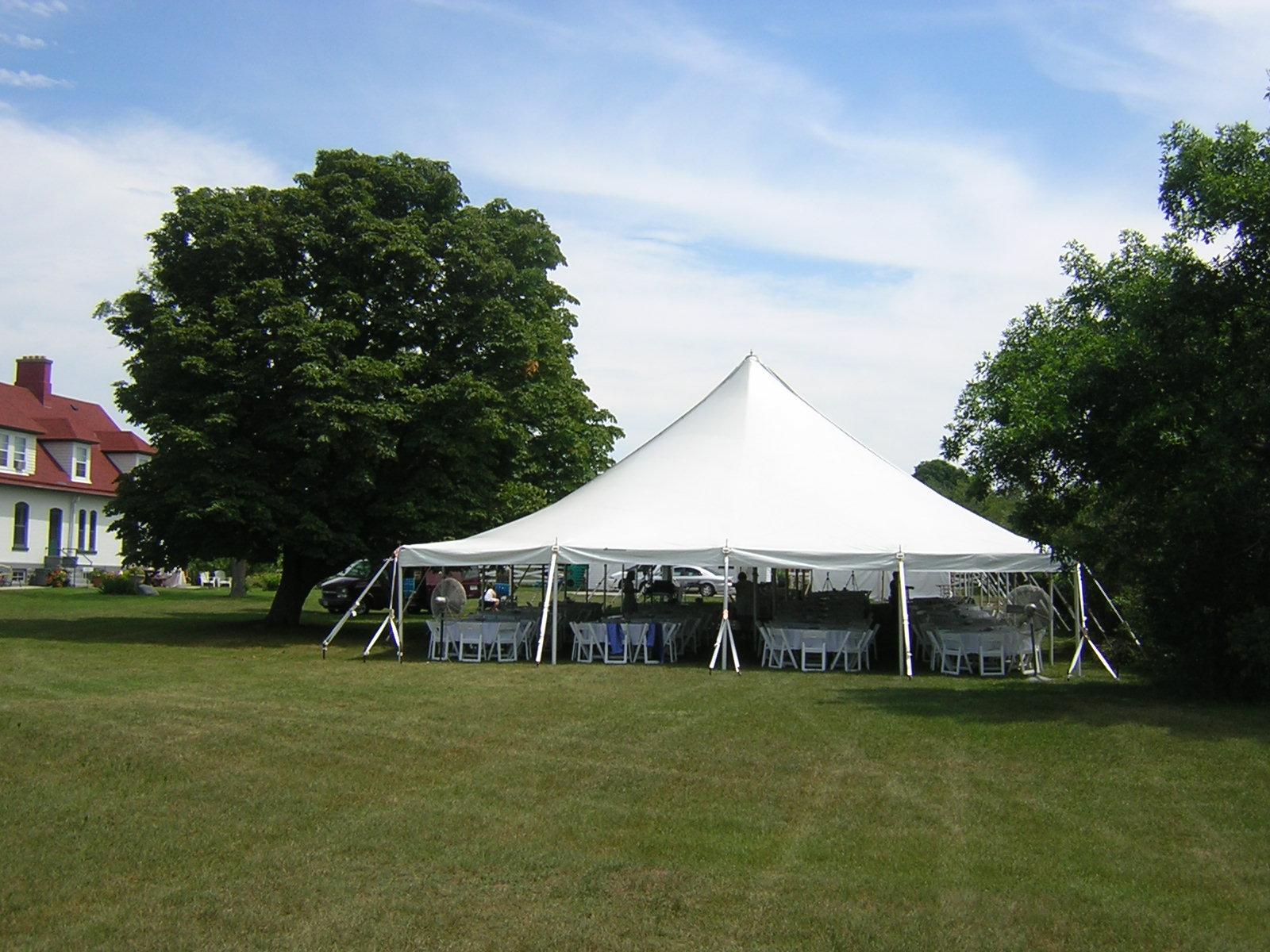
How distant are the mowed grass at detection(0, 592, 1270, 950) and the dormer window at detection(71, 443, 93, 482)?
3154 centimetres

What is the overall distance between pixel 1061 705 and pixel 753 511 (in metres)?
A: 5.68

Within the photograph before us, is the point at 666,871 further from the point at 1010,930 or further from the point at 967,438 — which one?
the point at 967,438

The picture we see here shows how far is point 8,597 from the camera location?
3062 cm

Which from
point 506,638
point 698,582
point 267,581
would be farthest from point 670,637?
point 267,581

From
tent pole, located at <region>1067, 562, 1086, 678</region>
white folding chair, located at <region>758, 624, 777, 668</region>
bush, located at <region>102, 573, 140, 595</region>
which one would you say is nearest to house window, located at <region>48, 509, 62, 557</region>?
bush, located at <region>102, 573, 140, 595</region>

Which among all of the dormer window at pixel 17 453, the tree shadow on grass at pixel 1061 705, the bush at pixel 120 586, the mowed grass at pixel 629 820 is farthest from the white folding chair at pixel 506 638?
the dormer window at pixel 17 453

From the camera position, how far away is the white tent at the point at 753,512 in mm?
15289

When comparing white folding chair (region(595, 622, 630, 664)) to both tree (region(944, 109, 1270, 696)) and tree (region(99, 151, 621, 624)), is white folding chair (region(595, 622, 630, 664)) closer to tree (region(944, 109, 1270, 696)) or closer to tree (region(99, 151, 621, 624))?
tree (region(99, 151, 621, 624))

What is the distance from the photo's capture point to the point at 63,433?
4112cm

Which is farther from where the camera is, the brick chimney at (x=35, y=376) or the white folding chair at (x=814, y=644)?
the brick chimney at (x=35, y=376)

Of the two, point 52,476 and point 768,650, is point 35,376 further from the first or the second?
point 768,650

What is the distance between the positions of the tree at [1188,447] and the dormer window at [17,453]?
115ft

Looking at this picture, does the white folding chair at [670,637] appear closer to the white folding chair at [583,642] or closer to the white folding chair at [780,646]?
the white folding chair at [583,642]

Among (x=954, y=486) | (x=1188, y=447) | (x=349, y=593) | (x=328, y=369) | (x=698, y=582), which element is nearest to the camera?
(x=1188, y=447)
